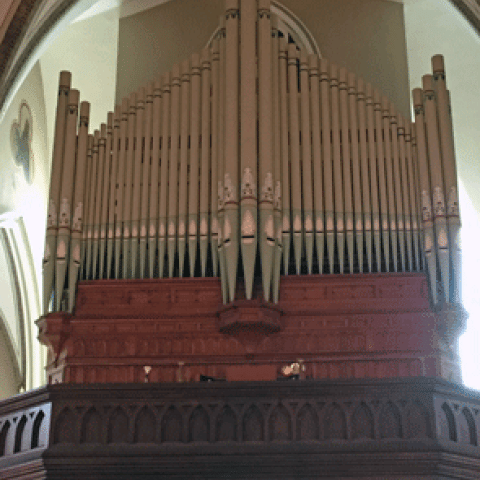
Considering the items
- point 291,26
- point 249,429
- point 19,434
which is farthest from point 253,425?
point 291,26

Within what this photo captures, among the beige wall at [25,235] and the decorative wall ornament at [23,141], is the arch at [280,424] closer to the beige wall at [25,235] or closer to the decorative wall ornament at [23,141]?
the beige wall at [25,235]

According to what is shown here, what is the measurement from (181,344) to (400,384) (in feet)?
8.15

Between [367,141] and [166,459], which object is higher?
[367,141]

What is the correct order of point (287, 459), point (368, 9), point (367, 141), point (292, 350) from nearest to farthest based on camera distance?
point (287, 459) → point (292, 350) → point (367, 141) → point (368, 9)

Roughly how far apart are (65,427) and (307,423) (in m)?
1.93

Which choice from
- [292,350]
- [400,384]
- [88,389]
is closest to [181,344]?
[292,350]

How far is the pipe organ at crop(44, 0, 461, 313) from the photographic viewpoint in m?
9.76

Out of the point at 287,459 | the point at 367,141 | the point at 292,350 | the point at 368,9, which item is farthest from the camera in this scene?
the point at 368,9

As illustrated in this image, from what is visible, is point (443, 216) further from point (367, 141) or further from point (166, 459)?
point (166, 459)

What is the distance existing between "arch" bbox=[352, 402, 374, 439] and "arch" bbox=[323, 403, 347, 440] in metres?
0.08

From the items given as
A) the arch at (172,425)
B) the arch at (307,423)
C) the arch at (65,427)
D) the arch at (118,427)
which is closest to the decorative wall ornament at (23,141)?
the arch at (65,427)

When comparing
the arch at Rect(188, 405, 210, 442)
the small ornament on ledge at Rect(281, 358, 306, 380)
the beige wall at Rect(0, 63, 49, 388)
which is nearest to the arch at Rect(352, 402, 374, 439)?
the small ornament on ledge at Rect(281, 358, 306, 380)

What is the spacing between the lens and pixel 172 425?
800 cm

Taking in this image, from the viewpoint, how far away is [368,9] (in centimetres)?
1238
